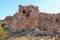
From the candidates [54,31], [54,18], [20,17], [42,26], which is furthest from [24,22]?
[54,18]

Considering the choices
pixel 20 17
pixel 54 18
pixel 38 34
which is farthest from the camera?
pixel 54 18

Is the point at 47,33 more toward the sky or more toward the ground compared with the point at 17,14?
more toward the ground

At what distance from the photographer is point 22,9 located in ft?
191

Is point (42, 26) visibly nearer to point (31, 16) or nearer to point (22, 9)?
point (31, 16)

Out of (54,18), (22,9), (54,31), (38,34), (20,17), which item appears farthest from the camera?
(54,18)

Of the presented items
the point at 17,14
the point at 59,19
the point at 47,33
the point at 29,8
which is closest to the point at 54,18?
the point at 59,19

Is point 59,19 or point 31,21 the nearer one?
point 31,21

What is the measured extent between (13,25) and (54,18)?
19.4 meters

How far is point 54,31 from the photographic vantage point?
50406mm

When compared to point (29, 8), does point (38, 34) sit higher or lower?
lower

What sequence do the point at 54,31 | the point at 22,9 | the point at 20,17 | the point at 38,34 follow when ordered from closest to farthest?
the point at 38,34
the point at 54,31
the point at 20,17
the point at 22,9

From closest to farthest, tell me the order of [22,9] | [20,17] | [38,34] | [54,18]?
1. [38,34]
2. [20,17]
3. [22,9]
4. [54,18]

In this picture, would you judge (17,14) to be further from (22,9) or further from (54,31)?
(54,31)

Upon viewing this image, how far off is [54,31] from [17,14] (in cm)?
1214
